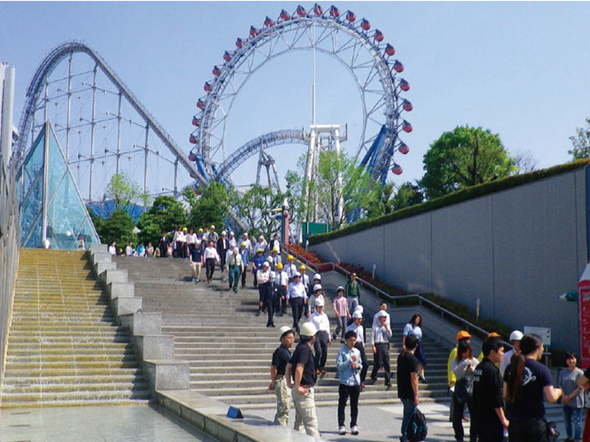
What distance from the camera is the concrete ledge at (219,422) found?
7512 mm

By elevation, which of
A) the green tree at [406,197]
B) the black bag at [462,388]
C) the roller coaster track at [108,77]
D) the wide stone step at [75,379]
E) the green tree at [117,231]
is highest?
the roller coaster track at [108,77]

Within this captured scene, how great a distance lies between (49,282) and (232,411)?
11.1m

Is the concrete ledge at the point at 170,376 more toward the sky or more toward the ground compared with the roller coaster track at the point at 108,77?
more toward the ground

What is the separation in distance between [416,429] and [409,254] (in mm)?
14381

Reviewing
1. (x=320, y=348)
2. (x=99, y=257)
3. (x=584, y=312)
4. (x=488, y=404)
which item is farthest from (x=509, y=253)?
(x=488, y=404)

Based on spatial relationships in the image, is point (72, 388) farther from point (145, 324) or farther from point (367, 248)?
point (367, 248)

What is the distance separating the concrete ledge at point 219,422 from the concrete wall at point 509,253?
8515 mm

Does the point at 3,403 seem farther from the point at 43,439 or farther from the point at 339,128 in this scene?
the point at 339,128

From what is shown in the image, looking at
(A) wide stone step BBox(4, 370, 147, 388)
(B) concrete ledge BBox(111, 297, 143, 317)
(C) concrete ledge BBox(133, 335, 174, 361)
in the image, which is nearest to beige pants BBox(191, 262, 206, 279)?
(B) concrete ledge BBox(111, 297, 143, 317)

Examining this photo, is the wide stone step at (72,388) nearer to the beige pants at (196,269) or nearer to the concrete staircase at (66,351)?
the concrete staircase at (66,351)

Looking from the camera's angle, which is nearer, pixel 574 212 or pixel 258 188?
pixel 574 212

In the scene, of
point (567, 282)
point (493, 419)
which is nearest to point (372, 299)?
point (567, 282)

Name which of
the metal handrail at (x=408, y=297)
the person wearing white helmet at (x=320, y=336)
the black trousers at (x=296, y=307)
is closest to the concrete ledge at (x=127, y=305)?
the black trousers at (x=296, y=307)

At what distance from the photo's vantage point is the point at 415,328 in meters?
14.2
